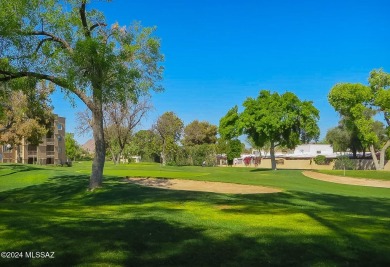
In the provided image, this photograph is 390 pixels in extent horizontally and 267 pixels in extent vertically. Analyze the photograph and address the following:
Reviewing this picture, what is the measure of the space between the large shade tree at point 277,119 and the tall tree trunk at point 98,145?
28433 millimetres

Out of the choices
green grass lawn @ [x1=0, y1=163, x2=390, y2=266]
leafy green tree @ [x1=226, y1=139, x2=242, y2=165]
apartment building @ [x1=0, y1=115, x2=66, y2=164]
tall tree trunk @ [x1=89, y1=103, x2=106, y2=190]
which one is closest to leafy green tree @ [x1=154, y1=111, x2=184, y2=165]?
leafy green tree @ [x1=226, y1=139, x2=242, y2=165]

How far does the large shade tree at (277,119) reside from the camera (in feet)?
151

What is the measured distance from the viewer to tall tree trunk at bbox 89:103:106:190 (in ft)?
63.2

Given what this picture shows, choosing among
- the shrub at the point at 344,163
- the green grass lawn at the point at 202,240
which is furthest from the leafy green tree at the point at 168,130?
the green grass lawn at the point at 202,240

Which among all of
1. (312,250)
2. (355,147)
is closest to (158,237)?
(312,250)

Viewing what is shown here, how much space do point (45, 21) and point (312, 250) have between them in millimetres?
16223

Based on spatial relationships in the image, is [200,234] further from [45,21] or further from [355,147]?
[355,147]

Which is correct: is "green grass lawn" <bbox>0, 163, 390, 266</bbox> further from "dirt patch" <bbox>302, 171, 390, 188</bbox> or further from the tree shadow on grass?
"dirt patch" <bbox>302, 171, 390, 188</bbox>

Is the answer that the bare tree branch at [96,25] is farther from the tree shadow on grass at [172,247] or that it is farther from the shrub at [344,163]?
the shrub at [344,163]

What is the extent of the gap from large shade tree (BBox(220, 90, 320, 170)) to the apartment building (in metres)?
56.1

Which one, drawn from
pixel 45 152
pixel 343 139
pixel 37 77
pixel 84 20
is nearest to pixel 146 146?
pixel 45 152

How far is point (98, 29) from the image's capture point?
773 inches

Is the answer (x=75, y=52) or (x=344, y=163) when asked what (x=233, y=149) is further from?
(x=75, y=52)

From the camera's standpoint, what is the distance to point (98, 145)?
19844mm
